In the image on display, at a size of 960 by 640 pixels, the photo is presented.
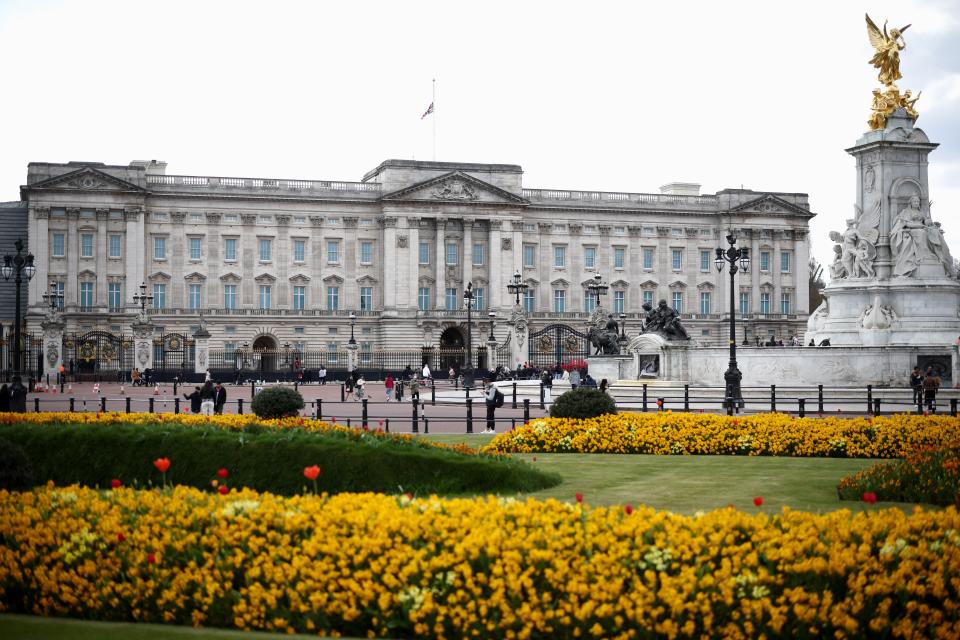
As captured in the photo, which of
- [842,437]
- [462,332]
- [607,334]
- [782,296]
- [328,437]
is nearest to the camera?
[328,437]

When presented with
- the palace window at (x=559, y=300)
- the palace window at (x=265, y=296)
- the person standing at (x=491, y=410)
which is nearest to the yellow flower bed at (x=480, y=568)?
the person standing at (x=491, y=410)

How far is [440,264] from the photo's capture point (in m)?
96.4

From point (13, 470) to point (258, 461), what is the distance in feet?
9.96

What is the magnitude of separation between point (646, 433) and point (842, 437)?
139 inches

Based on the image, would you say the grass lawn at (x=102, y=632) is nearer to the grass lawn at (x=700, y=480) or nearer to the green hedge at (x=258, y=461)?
the green hedge at (x=258, y=461)

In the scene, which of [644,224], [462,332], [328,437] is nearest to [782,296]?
[644,224]

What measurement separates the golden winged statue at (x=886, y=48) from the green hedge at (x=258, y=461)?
94.9 ft

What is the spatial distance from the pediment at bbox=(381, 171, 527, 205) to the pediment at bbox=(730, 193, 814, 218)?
20.4m

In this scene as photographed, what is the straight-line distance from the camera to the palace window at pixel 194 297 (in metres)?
92.6

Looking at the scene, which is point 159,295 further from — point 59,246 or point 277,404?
point 277,404

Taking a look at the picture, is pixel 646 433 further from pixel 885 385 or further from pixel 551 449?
pixel 885 385

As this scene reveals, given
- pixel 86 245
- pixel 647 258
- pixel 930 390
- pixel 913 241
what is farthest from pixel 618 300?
pixel 930 390

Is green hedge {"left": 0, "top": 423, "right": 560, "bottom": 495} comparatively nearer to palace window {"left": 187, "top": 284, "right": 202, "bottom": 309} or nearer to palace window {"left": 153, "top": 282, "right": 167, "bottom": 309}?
palace window {"left": 153, "top": 282, "right": 167, "bottom": 309}

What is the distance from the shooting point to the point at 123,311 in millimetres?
90062
